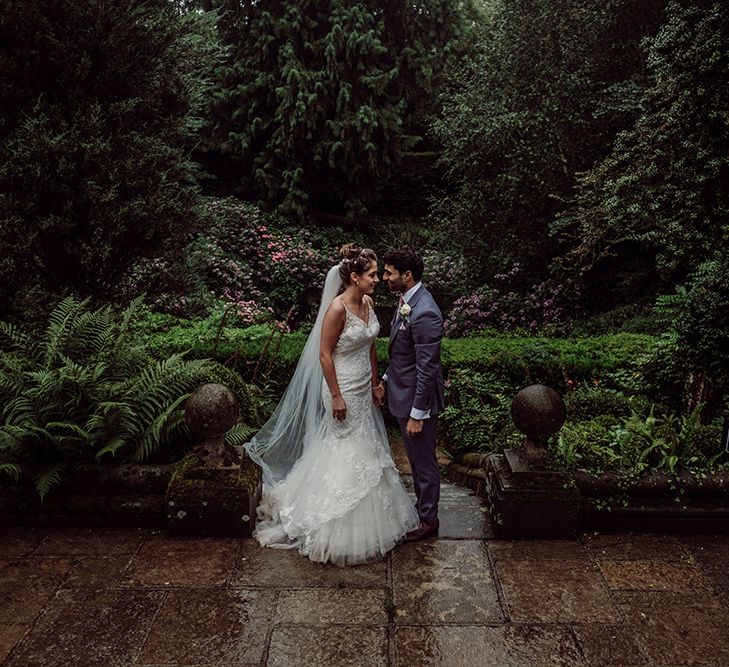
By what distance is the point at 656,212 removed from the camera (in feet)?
29.8

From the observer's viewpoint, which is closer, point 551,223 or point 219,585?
point 219,585

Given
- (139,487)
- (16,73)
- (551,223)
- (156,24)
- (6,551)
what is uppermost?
(156,24)

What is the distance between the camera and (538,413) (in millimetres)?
4426

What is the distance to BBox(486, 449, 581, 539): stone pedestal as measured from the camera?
4.45 m

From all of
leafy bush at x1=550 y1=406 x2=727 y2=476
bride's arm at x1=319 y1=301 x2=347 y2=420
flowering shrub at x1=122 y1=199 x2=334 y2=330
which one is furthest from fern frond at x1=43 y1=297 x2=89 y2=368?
flowering shrub at x1=122 y1=199 x2=334 y2=330

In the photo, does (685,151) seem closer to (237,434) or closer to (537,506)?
(537,506)

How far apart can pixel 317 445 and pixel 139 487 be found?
126 centimetres

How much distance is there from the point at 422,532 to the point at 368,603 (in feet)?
2.81

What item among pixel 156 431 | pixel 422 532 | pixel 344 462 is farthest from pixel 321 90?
pixel 422 532

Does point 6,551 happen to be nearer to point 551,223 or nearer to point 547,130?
point 551,223

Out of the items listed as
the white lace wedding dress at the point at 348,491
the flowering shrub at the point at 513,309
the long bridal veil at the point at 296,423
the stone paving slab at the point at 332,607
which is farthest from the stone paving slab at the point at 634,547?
the flowering shrub at the point at 513,309

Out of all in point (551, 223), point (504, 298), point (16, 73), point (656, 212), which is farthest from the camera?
point (504, 298)

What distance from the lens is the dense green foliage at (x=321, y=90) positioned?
1606 centimetres

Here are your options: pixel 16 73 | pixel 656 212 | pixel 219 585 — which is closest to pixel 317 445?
pixel 219 585
